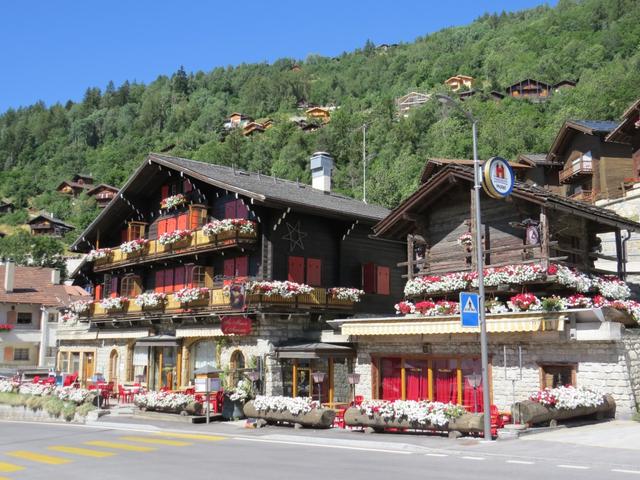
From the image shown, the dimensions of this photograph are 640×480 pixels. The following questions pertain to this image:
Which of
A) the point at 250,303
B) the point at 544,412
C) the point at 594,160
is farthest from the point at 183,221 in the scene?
the point at 594,160

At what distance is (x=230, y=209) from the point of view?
30375 millimetres

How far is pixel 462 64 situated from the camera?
16925cm

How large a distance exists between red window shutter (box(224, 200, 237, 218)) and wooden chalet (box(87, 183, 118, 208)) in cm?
10256

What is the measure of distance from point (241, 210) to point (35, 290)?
106 feet

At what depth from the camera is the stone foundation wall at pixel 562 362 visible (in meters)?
19.1

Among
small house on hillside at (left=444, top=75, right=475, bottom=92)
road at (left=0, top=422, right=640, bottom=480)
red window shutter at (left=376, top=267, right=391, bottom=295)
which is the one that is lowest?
road at (left=0, top=422, right=640, bottom=480)

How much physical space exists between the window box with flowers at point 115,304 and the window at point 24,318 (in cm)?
2082

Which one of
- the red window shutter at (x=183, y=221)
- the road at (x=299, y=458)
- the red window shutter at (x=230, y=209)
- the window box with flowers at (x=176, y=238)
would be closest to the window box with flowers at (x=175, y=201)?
the red window shutter at (x=183, y=221)

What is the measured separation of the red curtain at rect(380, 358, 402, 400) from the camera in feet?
79.6

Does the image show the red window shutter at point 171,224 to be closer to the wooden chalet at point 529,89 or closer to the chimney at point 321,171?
the chimney at point 321,171

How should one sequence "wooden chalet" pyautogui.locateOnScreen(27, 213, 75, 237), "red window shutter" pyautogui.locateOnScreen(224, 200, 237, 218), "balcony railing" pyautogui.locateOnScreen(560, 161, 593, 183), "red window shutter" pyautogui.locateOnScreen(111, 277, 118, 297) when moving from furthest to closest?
"wooden chalet" pyautogui.locateOnScreen(27, 213, 75, 237) < "balcony railing" pyautogui.locateOnScreen(560, 161, 593, 183) < "red window shutter" pyautogui.locateOnScreen(111, 277, 118, 297) < "red window shutter" pyautogui.locateOnScreen(224, 200, 237, 218)

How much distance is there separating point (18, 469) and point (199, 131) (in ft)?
568

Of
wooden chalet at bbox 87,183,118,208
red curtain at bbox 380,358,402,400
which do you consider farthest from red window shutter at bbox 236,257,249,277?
wooden chalet at bbox 87,183,118,208

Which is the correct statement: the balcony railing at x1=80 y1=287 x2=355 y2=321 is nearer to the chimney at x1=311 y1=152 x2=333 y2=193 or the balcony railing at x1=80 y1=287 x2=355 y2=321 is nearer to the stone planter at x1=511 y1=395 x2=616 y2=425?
the chimney at x1=311 y1=152 x2=333 y2=193
